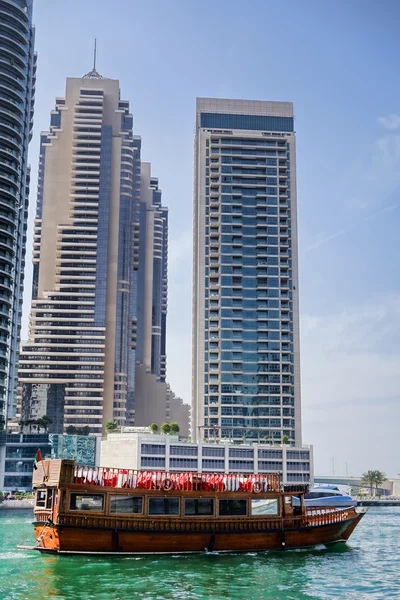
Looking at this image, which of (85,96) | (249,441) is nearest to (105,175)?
(85,96)

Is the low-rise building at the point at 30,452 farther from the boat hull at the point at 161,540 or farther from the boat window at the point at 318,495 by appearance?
the boat hull at the point at 161,540

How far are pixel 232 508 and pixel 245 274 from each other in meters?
93.8

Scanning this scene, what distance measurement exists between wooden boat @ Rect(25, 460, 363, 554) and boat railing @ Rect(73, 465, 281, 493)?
66mm

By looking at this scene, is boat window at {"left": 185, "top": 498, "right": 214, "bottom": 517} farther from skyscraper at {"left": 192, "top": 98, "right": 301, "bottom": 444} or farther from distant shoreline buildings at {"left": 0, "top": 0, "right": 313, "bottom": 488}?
skyscraper at {"left": 192, "top": 98, "right": 301, "bottom": 444}

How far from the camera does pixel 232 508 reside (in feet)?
157

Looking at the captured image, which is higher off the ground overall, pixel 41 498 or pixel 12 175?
pixel 12 175

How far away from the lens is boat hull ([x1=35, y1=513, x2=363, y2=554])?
43.3m

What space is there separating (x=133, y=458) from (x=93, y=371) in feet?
155

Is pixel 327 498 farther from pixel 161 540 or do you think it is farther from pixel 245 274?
pixel 245 274

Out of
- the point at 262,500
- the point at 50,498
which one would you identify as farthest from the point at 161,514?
the point at 262,500

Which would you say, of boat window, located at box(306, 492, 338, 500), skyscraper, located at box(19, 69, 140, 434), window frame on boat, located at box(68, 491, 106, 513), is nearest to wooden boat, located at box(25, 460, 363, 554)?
window frame on boat, located at box(68, 491, 106, 513)

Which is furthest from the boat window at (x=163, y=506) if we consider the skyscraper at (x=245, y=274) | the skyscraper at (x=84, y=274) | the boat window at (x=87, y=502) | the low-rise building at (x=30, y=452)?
the skyscraper at (x=84, y=274)

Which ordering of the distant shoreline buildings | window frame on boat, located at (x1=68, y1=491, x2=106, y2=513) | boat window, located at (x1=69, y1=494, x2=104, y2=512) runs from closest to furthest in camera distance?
1. window frame on boat, located at (x1=68, y1=491, x2=106, y2=513)
2. boat window, located at (x1=69, y1=494, x2=104, y2=512)
3. the distant shoreline buildings

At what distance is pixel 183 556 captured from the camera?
45.0m
